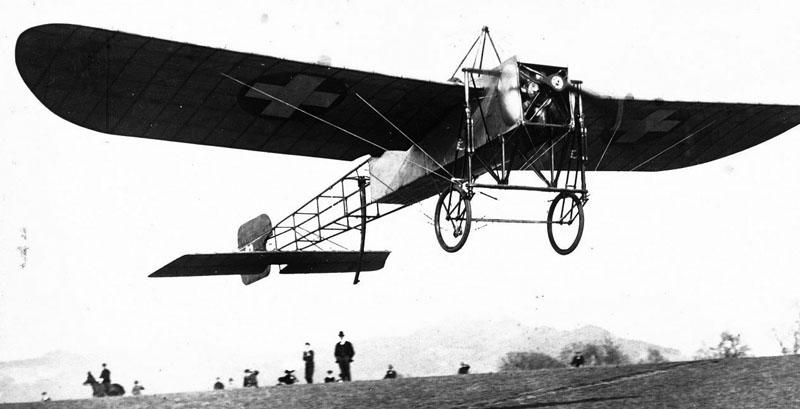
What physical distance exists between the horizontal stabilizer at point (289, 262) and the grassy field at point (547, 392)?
22.9 ft

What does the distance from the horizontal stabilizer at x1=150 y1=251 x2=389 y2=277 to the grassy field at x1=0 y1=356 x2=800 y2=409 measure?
274 inches

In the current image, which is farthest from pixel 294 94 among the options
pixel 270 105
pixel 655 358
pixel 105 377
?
pixel 655 358

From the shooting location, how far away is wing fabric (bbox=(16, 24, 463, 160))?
10648mm

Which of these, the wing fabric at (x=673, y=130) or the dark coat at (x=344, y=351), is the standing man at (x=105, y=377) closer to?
the dark coat at (x=344, y=351)

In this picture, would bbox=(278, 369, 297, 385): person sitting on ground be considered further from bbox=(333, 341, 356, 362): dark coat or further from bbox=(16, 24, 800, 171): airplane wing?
bbox=(16, 24, 800, 171): airplane wing

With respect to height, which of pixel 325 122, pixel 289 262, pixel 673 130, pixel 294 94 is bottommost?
pixel 289 262

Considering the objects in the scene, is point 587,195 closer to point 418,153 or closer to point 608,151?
point 418,153

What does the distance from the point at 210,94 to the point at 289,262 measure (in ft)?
19.6

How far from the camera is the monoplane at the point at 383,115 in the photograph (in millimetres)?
11109

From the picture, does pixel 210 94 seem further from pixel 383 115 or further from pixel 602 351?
pixel 602 351

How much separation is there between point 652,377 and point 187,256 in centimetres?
934

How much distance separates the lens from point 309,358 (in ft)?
47.1

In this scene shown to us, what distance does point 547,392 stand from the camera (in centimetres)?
918

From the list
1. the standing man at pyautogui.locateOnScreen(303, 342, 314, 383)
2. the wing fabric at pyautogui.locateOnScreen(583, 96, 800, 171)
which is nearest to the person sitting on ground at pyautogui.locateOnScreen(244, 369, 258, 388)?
the standing man at pyautogui.locateOnScreen(303, 342, 314, 383)
